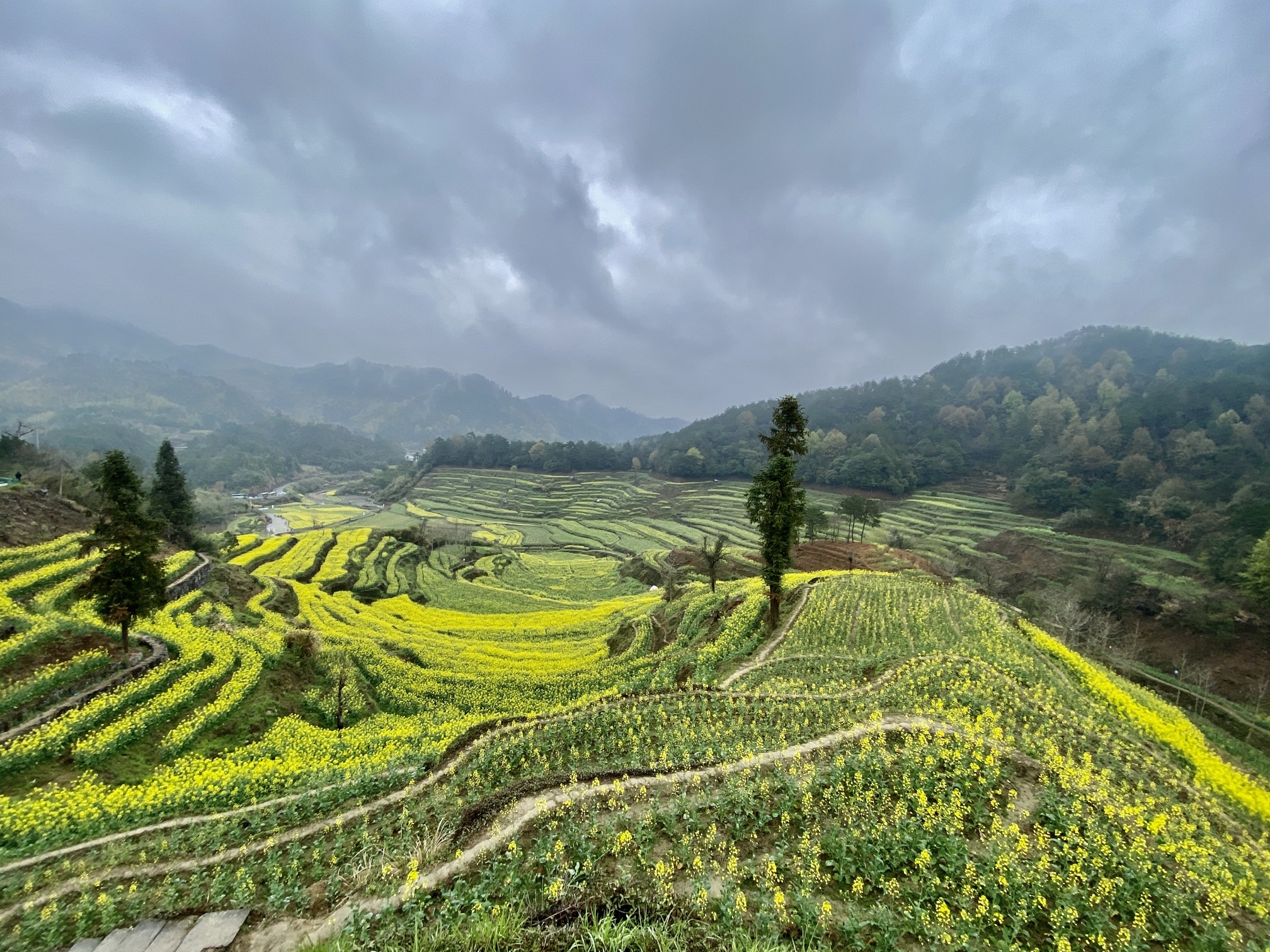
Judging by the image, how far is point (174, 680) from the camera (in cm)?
1650

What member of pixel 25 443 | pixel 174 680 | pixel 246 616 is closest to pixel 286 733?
pixel 174 680

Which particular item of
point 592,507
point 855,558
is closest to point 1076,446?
point 855,558

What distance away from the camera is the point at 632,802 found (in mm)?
8562

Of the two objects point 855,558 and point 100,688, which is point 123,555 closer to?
point 100,688

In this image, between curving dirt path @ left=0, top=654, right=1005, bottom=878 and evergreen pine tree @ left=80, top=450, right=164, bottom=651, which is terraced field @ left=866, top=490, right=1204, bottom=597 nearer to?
curving dirt path @ left=0, top=654, right=1005, bottom=878

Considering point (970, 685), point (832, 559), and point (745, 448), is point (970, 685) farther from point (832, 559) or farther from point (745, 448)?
point (745, 448)

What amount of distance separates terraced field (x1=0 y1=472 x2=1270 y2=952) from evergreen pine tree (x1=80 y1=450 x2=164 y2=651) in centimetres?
157

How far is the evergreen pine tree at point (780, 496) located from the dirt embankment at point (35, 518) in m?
38.3

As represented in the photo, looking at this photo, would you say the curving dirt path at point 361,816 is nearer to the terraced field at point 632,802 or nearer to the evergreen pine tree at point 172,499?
the terraced field at point 632,802

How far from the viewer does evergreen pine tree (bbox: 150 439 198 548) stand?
4234 cm

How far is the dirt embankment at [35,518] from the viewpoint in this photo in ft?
84.0

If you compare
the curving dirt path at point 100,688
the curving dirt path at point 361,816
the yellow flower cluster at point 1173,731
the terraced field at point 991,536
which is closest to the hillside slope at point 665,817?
the curving dirt path at point 361,816

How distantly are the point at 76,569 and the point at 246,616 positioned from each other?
7486 mm

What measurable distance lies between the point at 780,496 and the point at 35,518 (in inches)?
1686
